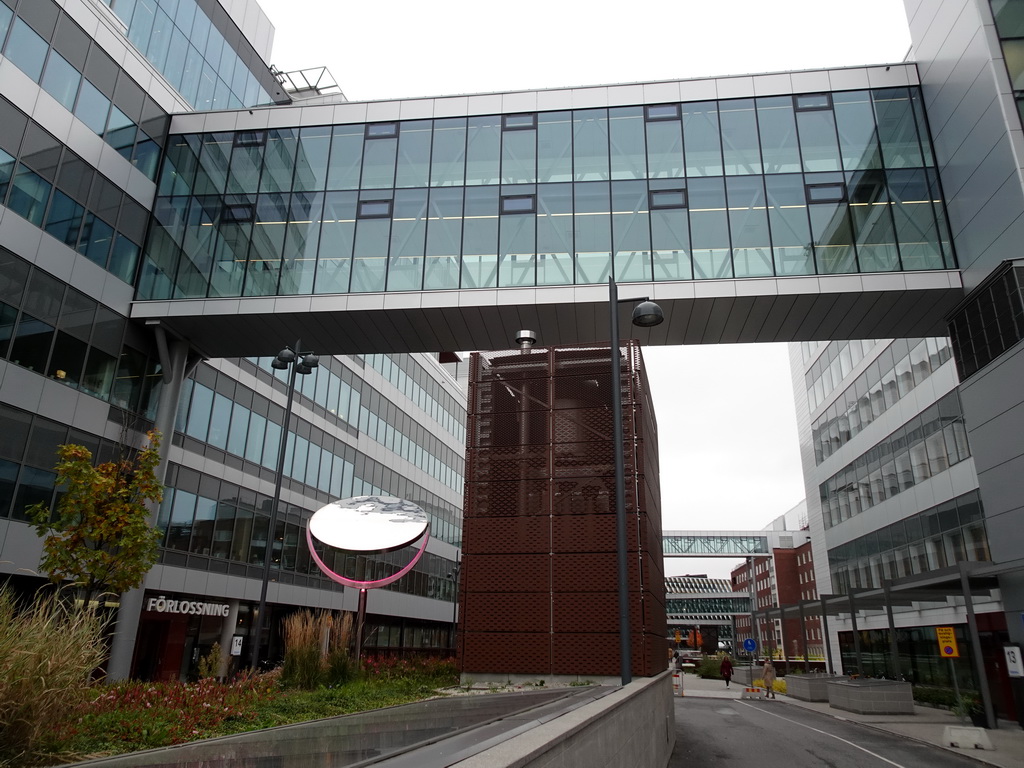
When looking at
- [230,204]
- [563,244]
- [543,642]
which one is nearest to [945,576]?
[543,642]

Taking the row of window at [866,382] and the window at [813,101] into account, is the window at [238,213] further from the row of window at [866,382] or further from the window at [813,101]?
the row of window at [866,382]

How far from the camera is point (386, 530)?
16734 millimetres

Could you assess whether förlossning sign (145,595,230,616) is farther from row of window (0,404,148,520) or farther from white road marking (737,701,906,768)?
white road marking (737,701,906,768)

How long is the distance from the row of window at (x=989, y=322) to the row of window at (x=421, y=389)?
32.6 metres

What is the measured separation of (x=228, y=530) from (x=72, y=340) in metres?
13.8

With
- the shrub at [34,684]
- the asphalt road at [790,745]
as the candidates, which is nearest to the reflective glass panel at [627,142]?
the asphalt road at [790,745]

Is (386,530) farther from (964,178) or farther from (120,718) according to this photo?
(964,178)

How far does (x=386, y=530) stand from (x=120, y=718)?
30.7ft

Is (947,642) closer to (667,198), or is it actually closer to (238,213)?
(667,198)

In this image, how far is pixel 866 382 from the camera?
41.0m

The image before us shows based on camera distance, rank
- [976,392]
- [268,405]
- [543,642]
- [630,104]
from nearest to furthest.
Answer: [543,642] → [976,392] → [630,104] → [268,405]

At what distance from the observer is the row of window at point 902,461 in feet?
100

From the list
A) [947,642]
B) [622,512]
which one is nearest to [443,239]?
[622,512]

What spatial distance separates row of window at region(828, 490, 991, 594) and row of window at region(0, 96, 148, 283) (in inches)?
1052
